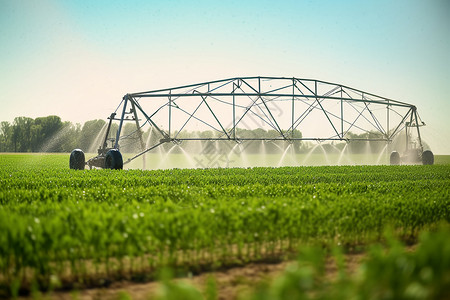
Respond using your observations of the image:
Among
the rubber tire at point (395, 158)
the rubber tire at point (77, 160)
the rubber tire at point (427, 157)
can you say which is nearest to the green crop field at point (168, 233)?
the rubber tire at point (77, 160)

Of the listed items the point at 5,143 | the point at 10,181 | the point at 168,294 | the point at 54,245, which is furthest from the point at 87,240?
the point at 5,143

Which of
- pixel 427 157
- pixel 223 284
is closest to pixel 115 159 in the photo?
pixel 223 284

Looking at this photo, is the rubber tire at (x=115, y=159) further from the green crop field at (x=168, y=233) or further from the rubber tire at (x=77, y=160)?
the green crop field at (x=168, y=233)

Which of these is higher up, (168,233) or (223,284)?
(168,233)

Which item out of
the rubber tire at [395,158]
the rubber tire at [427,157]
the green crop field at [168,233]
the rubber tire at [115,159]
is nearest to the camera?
the green crop field at [168,233]

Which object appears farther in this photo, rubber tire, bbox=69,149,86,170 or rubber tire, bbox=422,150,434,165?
rubber tire, bbox=422,150,434,165

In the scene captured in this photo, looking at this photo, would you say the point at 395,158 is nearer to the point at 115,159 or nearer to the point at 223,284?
the point at 115,159

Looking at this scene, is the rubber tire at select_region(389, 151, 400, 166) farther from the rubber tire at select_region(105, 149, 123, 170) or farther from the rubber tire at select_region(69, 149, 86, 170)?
the rubber tire at select_region(69, 149, 86, 170)

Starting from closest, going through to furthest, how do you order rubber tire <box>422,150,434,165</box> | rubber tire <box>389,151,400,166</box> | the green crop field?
the green crop field, rubber tire <box>422,150,434,165</box>, rubber tire <box>389,151,400,166</box>

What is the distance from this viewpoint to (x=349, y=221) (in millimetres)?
5250

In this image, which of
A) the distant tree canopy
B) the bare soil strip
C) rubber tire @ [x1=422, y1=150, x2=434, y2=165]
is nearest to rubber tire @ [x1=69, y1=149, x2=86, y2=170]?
the distant tree canopy

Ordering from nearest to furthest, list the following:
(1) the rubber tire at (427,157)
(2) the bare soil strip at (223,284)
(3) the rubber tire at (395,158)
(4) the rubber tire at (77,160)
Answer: (2) the bare soil strip at (223,284) → (4) the rubber tire at (77,160) → (1) the rubber tire at (427,157) → (3) the rubber tire at (395,158)

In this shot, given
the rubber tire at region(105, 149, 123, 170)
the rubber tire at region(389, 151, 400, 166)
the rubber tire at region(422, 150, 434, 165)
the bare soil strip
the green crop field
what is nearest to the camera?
the bare soil strip

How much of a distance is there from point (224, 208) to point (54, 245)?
203cm
